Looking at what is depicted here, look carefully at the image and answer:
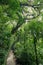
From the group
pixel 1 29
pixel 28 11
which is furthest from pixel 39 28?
pixel 28 11

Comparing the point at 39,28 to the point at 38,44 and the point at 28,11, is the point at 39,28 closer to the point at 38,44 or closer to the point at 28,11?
the point at 38,44

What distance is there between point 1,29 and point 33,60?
107 inches

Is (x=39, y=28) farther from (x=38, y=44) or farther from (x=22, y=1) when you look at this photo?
(x=22, y=1)

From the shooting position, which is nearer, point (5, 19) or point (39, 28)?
point (5, 19)

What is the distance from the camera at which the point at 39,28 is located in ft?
31.1

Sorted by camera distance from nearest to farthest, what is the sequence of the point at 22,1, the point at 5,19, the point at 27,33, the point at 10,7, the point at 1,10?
the point at 10,7 → the point at 1,10 → the point at 5,19 → the point at 27,33 → the point at 22,1

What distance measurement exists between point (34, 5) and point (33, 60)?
2.73 m

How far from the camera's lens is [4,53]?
10102 mm

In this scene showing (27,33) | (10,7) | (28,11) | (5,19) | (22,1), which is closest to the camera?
(10,7)

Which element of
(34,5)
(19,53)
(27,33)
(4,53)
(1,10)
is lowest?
(19,53)

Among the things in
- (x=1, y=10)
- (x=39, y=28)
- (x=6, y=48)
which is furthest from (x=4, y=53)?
(x=1, y=10)

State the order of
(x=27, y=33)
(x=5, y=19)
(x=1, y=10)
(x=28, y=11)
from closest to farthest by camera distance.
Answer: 1. (x=1, y=10)
2. (x=5, y=19)
3. (x=27, y=33)
4. (x=28, y=11)

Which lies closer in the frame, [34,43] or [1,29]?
[1,29]

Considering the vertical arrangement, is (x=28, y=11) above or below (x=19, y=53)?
above
